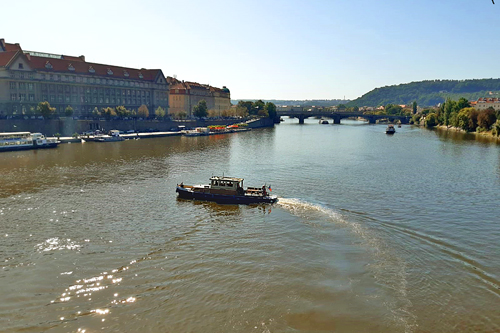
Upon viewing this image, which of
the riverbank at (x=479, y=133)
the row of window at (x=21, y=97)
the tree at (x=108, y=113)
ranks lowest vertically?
the riverbank at (x=479, y=133)

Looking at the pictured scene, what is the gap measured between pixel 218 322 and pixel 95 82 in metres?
129

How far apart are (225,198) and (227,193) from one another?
582mm

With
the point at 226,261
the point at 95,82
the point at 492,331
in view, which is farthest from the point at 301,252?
the point at 95,82

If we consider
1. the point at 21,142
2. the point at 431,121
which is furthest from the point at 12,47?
the point at 431,121

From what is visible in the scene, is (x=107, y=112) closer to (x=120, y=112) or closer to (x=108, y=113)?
(x=108, y=113)

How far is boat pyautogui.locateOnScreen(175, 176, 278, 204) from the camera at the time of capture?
42.3 metres

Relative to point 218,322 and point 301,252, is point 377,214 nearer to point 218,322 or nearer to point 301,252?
point 301,252

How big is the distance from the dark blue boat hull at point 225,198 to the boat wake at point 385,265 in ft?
7.02

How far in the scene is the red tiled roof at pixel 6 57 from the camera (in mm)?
108188

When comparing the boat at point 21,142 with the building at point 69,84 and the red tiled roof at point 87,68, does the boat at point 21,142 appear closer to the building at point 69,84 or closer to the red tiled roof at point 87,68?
the building at point 69,84

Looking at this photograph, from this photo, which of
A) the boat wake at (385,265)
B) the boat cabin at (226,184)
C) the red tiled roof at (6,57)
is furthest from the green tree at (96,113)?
the boat wake at (385,265)

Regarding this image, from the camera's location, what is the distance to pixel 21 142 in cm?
8712

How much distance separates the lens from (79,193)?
4644cm

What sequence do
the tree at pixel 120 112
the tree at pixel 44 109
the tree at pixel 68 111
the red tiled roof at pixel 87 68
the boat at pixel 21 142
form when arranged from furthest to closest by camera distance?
the tree at pixel 120 112
the red tiled roof at pixel 87 68
the tree at pixel 68 111
the tree at pixel 44 109
the boat at pixel 21 142
